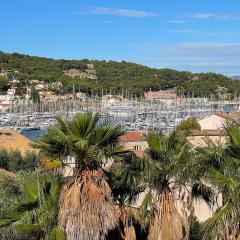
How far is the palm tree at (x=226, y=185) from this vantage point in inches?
411

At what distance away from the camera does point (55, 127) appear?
11.1 meters

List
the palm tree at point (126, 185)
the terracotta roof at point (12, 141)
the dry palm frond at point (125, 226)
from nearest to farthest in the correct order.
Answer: the palm tree at point (126, 185), the dry palm frond at point (125, 226), the terracotta roof at point (12, 141)

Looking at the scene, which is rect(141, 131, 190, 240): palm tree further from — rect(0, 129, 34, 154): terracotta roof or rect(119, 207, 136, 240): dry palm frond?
rect(0, 129, 34, 154): terracotta roof

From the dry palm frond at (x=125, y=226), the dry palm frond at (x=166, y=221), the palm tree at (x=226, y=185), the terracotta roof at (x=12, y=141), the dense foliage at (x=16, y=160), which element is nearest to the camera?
the palm tree at (x=226, y=185)

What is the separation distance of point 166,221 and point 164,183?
74 centimetres

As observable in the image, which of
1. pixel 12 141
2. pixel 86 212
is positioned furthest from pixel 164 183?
pixel 12 141

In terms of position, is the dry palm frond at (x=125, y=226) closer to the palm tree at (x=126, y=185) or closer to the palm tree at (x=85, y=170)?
the palm tree at (x=126, y=185)

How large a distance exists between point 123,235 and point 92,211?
138 cm

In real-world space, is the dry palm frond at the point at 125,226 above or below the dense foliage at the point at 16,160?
above

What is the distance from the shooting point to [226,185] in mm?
10602

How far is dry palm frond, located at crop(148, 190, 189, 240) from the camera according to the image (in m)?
11.3

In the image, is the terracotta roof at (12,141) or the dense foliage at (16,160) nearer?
the dense foliage at (16,160)

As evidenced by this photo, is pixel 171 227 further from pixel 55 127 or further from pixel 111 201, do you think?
pixel 55 127

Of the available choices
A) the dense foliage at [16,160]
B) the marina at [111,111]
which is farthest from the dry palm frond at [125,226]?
the marina at [111,111]
